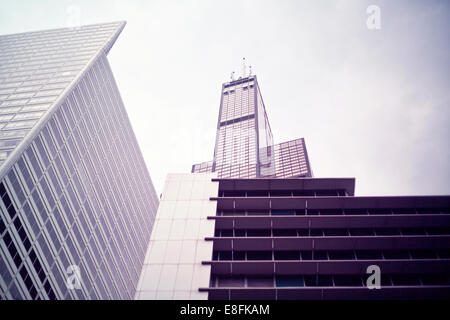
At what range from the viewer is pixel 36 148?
55.8 m

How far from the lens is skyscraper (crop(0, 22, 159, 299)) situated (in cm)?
4997

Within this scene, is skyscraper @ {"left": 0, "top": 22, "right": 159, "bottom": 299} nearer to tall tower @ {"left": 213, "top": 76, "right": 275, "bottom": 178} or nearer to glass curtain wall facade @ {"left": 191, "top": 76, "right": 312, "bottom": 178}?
tall tower @ {"left": 213, "top": 76, "right": 275, "bottom": 178}

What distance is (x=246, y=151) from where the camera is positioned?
514 ft

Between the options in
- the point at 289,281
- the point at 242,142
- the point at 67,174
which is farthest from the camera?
the point at 242,142

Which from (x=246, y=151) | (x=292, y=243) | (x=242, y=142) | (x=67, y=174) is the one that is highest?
(x=242, y=142)

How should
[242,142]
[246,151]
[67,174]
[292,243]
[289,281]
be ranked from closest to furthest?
[289,281] → [292,243] → [67,174] → [246,151] → [242,142]

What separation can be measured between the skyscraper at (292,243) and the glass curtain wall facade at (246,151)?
107 meters

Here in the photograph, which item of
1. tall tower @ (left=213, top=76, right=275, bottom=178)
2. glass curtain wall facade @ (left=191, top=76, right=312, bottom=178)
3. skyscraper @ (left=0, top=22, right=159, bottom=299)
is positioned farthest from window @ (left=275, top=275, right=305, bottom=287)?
glass curtain wall facade @ (left=191, top=76, right=312, bottom=178)

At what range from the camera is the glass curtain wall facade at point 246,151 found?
149 metres

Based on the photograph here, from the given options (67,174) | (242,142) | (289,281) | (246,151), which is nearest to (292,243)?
(289,281)

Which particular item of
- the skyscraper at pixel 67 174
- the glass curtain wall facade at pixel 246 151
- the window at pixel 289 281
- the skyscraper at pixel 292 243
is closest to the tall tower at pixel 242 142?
the glass curtain wall facade at pixel 246 151

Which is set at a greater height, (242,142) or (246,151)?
(242,142)

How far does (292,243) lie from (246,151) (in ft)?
421

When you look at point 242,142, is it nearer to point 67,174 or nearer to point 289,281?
point 67,174
